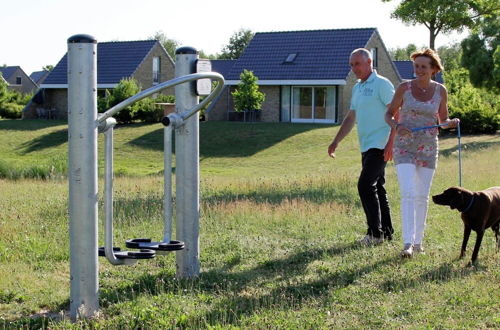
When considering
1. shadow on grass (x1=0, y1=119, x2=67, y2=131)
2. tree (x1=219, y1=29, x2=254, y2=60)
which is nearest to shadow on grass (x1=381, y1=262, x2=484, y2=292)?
shadow on grass (x1=0, y1=119, x2=67, y2=131)

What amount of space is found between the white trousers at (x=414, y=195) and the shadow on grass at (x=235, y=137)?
24.7 m

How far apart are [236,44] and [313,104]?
4826 centimetres

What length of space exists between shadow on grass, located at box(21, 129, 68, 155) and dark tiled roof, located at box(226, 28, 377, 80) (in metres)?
10.4

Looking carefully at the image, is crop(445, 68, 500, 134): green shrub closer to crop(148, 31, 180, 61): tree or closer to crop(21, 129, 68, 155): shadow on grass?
crop(21, 129, 68, 155): shadow on grass

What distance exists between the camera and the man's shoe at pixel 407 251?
23.0 feet

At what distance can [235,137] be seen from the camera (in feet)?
118

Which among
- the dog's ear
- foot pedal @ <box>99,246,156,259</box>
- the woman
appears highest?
the woman

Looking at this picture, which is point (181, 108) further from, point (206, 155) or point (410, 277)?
point (206, 155)

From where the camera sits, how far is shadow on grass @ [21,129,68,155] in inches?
1427

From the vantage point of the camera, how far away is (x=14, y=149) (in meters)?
36.2

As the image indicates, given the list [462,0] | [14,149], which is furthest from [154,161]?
[462,0]

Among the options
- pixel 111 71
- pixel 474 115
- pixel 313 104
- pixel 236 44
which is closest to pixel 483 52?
pixel 474 115

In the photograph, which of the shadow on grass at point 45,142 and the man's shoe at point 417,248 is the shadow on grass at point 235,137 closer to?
the shadow on grass at point 45,142

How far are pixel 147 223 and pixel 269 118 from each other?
111ft
